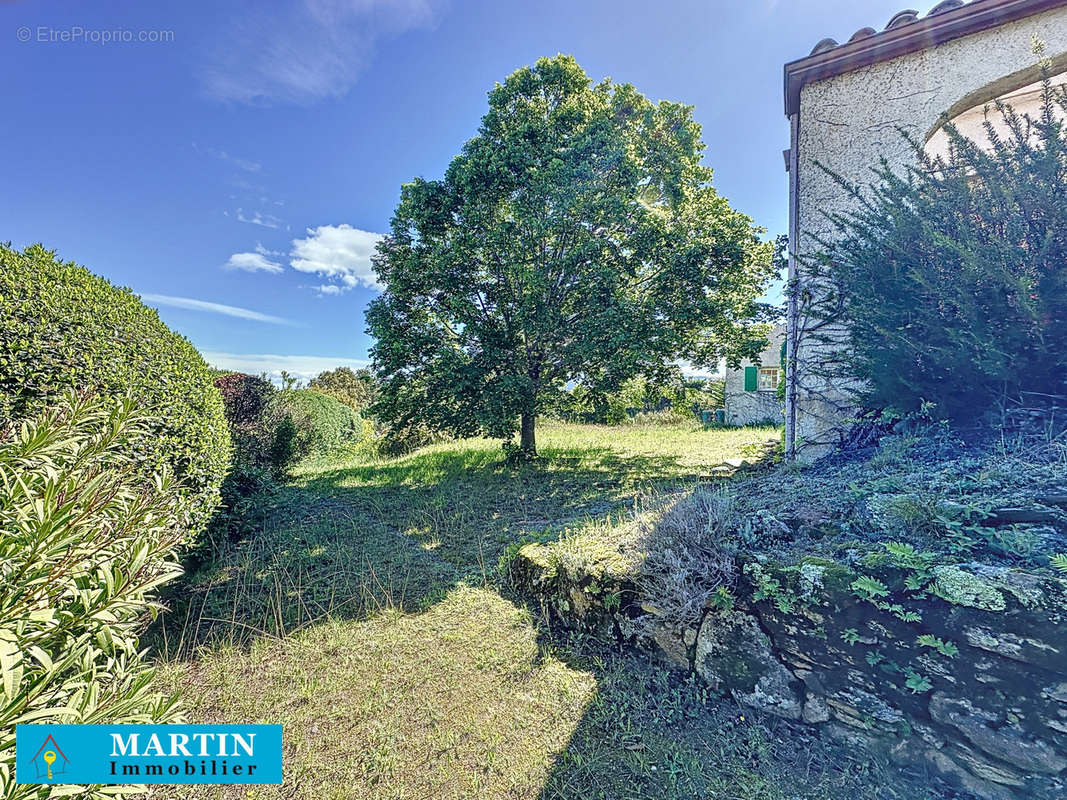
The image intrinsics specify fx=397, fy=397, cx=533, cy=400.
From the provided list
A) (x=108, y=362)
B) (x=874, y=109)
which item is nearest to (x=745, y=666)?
(x=108, y=362)

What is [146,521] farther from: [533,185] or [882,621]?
[533,185]

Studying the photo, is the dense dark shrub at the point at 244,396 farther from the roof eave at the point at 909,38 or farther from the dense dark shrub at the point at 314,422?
→ the roof eave at the point at 909,38

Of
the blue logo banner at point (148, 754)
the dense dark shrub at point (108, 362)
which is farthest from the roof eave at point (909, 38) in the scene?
the blue logo banner at point (148, 754)

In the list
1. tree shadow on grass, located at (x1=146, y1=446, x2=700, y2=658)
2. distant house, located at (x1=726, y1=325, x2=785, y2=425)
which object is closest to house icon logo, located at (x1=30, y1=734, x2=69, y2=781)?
tree shadow on grass, located at (x1=146, y1=446, x2=700, y2=658)

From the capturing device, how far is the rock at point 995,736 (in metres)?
1.41

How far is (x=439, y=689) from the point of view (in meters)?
2.36

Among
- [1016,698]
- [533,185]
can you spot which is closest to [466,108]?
[533,185]

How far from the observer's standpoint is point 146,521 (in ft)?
6.59

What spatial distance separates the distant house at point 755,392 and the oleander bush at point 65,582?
1556cm

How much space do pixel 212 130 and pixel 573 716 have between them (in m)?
7.71

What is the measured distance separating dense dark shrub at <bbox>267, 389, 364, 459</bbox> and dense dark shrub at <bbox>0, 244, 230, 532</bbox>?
4028mm

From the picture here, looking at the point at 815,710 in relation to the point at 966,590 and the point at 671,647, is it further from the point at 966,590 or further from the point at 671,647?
the point at 966,590

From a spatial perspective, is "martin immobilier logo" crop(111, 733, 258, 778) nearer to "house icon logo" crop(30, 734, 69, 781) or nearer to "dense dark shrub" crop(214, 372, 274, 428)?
"house icon logo" crop(30, 734, 69, 781)

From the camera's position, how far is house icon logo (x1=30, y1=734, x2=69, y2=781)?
140 cm
